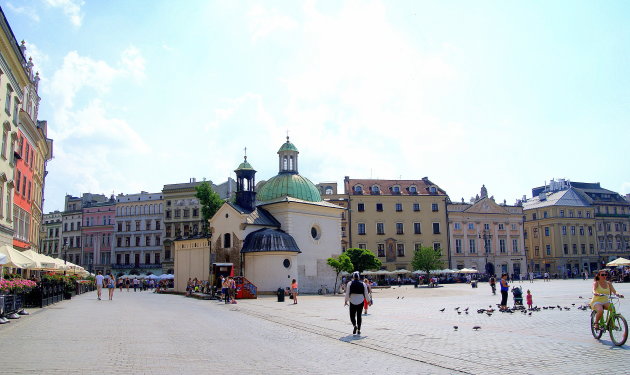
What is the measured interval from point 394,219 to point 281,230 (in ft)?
110

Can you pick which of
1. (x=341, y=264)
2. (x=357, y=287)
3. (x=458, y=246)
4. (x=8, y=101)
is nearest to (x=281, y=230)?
Answer: (x=341, y=264)

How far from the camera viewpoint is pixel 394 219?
3088 inches

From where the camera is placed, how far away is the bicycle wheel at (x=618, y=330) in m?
11.9

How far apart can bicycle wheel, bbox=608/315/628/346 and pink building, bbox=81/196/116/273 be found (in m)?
91.4

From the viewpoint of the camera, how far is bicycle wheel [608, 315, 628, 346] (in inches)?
468

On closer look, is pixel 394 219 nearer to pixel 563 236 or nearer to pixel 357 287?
pixel 563 236

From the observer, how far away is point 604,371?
9250 mm

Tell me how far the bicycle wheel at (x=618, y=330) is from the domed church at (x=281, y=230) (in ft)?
109

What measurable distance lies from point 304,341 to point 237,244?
33065 millimetres

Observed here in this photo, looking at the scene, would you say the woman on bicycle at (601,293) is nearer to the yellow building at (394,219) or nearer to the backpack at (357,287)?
the backpack at (357,287)

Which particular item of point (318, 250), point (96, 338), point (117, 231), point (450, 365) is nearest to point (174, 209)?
point (117, 231)

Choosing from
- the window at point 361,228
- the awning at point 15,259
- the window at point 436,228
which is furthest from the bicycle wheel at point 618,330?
the window at point 436,228

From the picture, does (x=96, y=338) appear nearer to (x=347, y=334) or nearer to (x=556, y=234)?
(x=347, y=334)

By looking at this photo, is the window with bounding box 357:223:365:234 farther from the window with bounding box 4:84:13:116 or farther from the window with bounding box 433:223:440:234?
the window with bounding box 4:84:13:116
